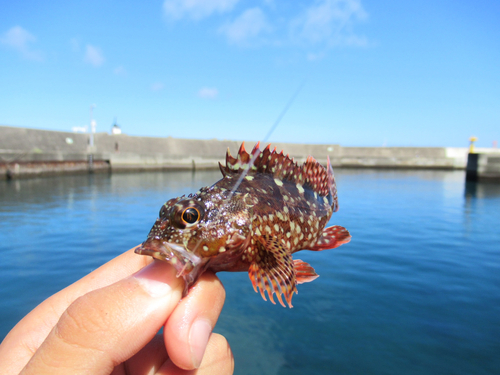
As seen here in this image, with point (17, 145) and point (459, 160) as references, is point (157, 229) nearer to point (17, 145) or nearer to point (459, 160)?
point (17, 145)

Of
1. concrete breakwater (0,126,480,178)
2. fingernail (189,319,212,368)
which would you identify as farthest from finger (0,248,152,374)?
concrete breakwater (0,126,480,178)

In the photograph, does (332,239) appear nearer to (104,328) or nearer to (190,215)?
(190,215)

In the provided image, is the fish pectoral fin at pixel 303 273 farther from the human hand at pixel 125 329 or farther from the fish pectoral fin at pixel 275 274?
the human hand at pixel 125 329

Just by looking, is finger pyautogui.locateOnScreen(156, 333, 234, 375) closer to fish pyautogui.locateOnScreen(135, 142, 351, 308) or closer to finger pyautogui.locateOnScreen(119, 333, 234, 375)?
finger pyautogui.locateOnScreen(119, 333, 234, 375)

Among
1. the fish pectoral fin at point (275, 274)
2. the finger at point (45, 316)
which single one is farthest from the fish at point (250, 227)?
the finger at point (45, 316)

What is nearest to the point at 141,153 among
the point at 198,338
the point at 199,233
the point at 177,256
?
the point at 199,233

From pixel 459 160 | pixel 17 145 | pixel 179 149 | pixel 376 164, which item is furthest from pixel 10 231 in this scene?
pixel 459 160
